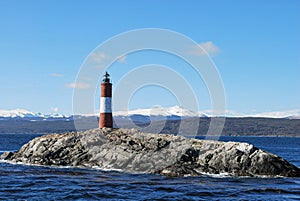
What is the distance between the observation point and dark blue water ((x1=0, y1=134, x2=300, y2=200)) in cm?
2808

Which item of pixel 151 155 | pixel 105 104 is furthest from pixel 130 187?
pixel 105 104

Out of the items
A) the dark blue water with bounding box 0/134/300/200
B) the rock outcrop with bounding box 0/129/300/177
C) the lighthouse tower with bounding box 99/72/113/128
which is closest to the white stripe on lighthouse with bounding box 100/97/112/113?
the lighthouse tower with bounding box 99/72/113/128

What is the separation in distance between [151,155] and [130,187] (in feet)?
38.2

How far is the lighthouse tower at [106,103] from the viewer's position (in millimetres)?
52031

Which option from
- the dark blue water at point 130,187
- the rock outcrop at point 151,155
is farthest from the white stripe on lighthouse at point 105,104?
the dark blue water at point 130,187

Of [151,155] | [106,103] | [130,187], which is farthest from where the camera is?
[106,103]

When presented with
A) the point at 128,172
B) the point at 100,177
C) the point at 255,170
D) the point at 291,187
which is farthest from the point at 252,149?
the point at 100,177

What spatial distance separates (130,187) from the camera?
31.3 m

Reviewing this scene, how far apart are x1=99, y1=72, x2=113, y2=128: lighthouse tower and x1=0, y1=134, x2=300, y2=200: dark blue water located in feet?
42.5

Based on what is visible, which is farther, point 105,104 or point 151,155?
point 105,104

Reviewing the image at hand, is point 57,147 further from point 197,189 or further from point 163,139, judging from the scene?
point 197,189

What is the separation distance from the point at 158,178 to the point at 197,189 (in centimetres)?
613

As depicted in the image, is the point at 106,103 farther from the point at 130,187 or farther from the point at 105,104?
the point at 130,187

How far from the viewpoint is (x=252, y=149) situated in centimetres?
4069
